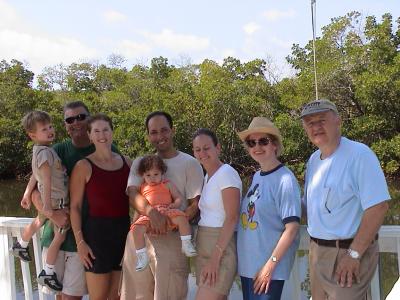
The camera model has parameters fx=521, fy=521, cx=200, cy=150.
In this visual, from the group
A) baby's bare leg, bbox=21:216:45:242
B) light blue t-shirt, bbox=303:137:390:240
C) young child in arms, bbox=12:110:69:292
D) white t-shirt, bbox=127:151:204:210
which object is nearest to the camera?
light blue t-shirt, bbox=303:137:390:240

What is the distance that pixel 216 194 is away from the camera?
96.6 inches

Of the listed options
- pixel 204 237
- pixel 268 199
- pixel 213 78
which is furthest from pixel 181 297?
pixel 213 78

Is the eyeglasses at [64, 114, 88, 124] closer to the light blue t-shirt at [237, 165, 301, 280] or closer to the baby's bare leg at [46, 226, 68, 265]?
the baby's bare leg at [46, 226, 68, 265]

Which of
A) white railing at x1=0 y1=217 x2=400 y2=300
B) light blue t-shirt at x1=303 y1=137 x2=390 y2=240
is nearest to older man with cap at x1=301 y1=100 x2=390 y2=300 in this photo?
light blue t-shirt at x1=303 y1=137 x2=390 y2=240

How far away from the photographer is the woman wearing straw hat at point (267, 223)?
223 cm

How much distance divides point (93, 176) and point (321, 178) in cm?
117

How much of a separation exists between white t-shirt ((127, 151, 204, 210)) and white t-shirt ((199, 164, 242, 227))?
0.47 ft

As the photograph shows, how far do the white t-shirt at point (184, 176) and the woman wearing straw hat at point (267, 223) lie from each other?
0.34 m

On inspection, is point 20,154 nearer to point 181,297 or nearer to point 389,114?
point 389,114

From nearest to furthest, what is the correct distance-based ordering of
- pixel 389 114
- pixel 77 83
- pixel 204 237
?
pixel 204 237, pixel 389 114, pixel 77 83

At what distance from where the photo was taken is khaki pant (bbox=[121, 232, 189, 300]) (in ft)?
8.33

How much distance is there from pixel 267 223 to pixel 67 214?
112 centimetres

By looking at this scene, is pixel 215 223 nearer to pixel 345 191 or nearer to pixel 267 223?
pixel 267 223

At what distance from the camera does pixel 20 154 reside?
2577cm
